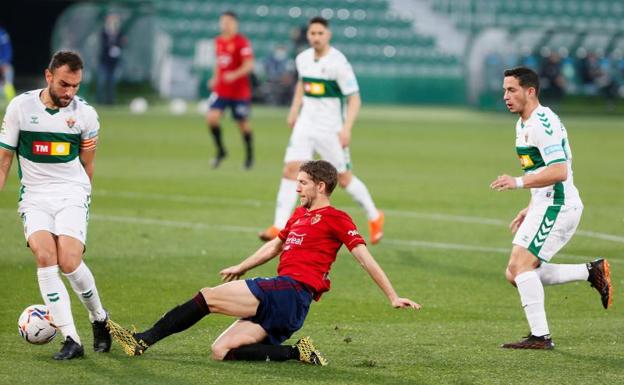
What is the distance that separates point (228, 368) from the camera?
7438 millimetres

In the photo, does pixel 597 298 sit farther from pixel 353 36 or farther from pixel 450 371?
pixel 353 36

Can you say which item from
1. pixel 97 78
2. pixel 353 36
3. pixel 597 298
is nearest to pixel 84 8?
pixel 97 78

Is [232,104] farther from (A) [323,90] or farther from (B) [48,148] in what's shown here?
(B) [48,148]

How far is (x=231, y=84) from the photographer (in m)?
20.8

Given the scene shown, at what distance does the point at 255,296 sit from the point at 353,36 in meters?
35.4

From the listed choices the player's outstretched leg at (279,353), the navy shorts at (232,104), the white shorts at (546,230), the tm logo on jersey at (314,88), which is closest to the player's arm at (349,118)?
the tm logo on jersey at (314,88)

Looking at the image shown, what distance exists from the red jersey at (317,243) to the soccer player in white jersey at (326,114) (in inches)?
211

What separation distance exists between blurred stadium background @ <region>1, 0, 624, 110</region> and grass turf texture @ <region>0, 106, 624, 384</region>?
1414cm

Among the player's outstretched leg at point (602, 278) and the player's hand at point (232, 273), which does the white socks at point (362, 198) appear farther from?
the player's hand at point (232, 273)

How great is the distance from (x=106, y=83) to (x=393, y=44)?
37.5ft

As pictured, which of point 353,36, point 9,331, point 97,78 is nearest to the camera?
point 9,331

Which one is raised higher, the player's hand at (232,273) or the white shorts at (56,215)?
the white shorts at (56,215)

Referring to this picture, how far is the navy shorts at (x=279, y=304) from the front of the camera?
7.59 meters

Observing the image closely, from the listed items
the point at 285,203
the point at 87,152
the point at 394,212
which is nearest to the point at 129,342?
the point at 87,152
